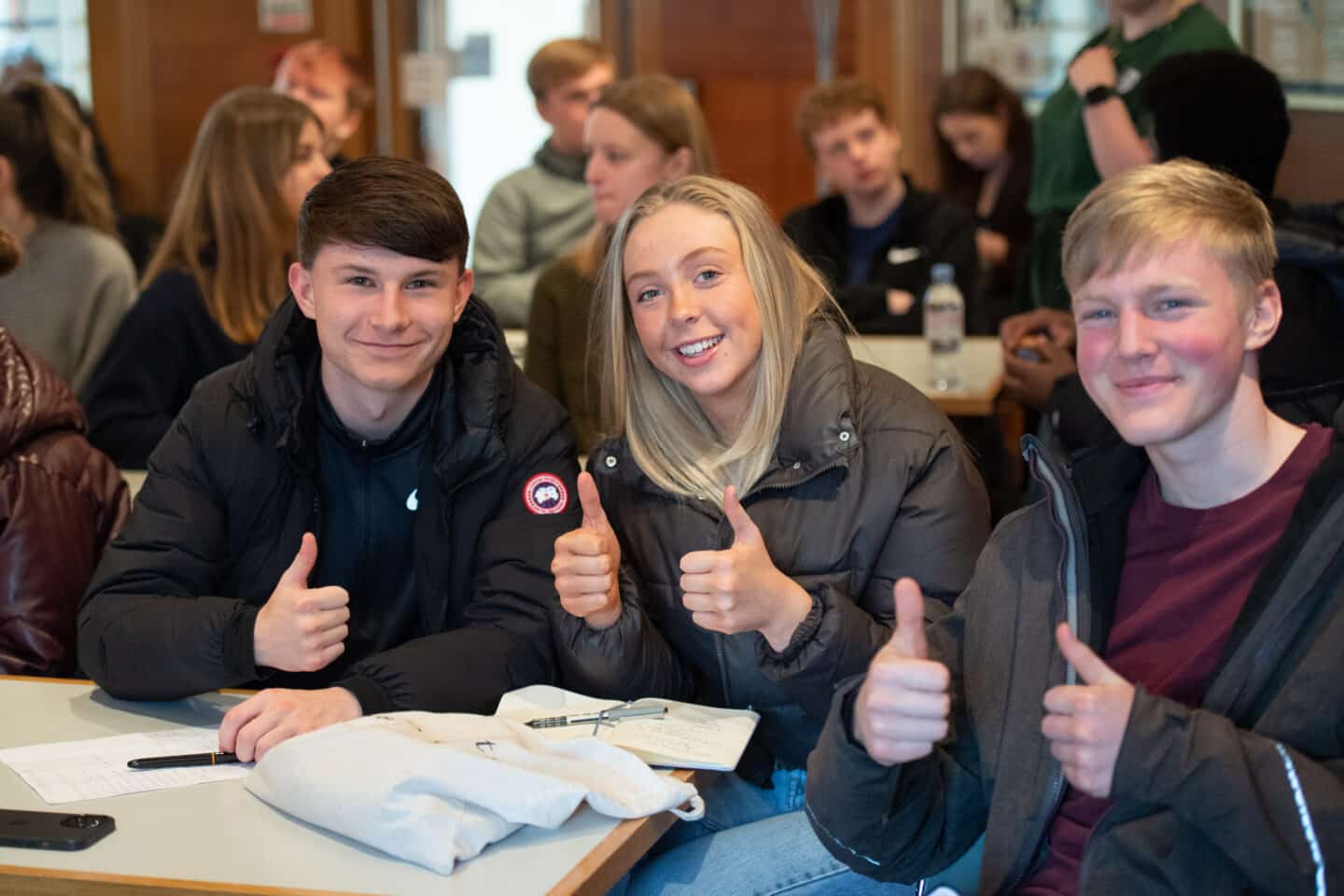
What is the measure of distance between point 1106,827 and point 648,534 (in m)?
0.87

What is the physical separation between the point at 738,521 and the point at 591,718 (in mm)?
316

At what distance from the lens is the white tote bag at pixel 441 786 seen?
1.63 m

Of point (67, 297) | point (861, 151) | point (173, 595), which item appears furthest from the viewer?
point (861, 151)

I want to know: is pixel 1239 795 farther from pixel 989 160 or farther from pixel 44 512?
pixel 989 160

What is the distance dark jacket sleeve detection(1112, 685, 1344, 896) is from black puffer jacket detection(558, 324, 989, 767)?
617 mm

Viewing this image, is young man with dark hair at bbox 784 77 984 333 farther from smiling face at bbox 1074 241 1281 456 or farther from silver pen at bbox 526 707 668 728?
smiling face at bbox 1074 241 1281 456

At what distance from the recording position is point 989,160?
6336 mm

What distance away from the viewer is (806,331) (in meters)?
2.35

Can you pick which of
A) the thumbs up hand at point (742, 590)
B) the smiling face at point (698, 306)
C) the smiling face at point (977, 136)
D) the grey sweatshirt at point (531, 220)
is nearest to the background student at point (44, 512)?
the smiling face at point (698, 306)

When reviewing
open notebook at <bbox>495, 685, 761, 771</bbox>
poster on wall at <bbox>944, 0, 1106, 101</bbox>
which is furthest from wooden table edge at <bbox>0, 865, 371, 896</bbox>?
poster on wall at <bbox>944, 0, 1106, 101</bbox>

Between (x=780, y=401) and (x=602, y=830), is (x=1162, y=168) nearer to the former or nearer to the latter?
(x=780, y=401)

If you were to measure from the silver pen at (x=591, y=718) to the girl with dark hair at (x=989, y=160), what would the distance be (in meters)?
4.27

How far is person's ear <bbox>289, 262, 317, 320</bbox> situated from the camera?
92.5 inches

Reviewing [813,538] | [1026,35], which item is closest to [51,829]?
[813,538]
